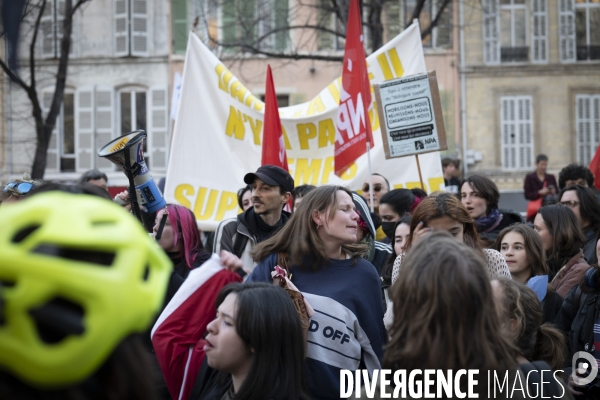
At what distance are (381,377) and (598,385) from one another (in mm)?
2302

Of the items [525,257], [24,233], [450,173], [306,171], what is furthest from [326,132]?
[24,233]

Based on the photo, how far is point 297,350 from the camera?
122 inches

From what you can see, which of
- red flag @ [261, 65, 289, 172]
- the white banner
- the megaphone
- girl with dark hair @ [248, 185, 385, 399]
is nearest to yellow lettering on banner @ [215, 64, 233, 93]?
the white banner

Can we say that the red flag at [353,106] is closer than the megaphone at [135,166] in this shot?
No

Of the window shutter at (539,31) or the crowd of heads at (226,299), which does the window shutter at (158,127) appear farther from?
the crowd of heads at (226,299)

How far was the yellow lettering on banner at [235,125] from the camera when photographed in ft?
29.2

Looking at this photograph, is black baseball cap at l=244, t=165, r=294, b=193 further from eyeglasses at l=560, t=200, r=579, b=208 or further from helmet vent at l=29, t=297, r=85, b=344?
helmet vent at l=29, t=297, r=85, b=344

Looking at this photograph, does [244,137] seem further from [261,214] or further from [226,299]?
[226,299]

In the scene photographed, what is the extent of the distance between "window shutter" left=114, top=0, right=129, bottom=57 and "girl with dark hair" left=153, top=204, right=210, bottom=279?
2077 cm

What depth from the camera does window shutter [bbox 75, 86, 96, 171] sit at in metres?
24.6

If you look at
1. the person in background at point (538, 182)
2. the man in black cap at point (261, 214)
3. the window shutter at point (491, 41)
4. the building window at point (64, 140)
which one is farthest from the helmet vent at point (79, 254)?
the building window at point (64, 140)

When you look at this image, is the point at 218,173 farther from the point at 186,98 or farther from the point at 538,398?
the point at 538,398

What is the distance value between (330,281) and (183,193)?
474 cm

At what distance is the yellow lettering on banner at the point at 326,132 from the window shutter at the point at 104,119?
16489mm
